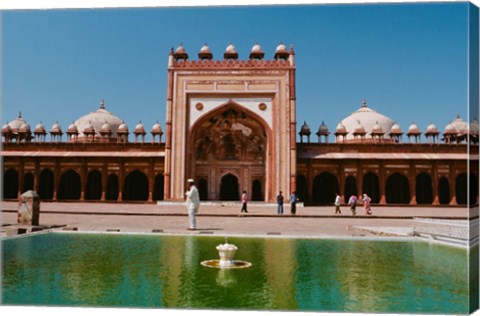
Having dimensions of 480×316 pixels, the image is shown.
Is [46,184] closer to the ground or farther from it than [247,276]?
farther from it

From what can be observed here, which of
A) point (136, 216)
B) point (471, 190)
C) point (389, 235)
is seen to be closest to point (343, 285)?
point (471, 190)

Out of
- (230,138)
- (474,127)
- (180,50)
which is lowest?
(474,127)

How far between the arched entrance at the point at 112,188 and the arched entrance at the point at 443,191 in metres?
20.1

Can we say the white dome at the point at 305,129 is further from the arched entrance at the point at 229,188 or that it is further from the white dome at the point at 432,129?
the white dome at the point at 432,129

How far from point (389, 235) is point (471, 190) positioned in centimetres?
491

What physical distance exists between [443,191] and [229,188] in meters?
13.1

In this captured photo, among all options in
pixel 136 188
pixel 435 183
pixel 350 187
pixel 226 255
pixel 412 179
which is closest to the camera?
pixel 226 255

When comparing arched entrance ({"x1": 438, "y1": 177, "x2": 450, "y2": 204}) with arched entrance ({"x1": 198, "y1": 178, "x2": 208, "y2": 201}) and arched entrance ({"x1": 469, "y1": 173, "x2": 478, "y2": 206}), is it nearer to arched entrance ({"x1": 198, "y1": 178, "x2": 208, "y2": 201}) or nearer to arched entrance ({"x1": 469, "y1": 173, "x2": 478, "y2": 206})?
arched entrance ({"x1": 198, "y1": 178, "x2": 208, "y2": 201})

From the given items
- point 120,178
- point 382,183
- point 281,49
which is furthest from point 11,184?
point 382,183

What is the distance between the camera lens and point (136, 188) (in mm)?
31109

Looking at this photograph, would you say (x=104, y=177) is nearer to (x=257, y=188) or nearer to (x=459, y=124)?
(x=257, y=188)

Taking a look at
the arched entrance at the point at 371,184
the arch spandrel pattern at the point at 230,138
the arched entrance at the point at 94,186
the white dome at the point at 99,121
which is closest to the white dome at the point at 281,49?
the arch spandrel pattern at the point at 230,138

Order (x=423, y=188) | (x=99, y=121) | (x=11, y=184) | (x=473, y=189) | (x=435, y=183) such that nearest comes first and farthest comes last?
(x=473, y=189)
(x=435, y=183)
(x=423, y=188)
(x=11, y=184)
(x=99, y=121)

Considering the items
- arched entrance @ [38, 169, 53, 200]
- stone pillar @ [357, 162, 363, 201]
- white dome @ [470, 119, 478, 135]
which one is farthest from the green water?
arched entrance @ [38, 169, 53, 200]
